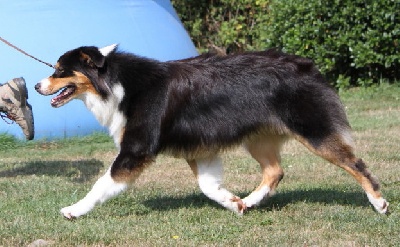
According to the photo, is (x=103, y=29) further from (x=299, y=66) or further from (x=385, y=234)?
(x=385, y=234)

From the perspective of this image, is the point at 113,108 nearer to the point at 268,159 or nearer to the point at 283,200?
the point at 268,159

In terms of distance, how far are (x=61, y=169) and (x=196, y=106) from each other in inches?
122

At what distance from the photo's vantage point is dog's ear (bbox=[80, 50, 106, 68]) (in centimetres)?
662

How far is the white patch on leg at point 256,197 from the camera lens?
7.13 metres

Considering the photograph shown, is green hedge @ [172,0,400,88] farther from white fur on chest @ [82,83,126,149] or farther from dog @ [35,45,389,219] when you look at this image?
white fur on chest @ [82,83,126,149]

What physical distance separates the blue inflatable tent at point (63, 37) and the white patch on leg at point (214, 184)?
15.2ft

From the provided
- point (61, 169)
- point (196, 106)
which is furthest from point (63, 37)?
point (196, 106)

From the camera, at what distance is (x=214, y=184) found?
699cm

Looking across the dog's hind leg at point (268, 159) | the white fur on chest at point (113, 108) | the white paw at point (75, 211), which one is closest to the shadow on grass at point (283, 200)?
the dog's hind leg at point (268, 159)

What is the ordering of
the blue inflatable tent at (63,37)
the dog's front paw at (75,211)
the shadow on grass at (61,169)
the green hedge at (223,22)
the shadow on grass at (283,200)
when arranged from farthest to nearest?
1. the green hedge at (223,22)
2. the blue inflatable tent at (63,37)
3. the shadow on grass at (61,169)
4. the shadow on grass at (283,200)
5. the dog's front paw at (75,211)

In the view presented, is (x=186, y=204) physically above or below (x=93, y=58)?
below

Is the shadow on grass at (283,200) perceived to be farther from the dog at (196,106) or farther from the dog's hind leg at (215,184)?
the dog at (196,106)

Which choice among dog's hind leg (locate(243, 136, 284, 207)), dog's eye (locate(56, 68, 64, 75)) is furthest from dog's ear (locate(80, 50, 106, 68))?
dog's hind leg (locate(243, 136, 284, 207))

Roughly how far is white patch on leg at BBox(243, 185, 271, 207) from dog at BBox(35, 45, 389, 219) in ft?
1.89
